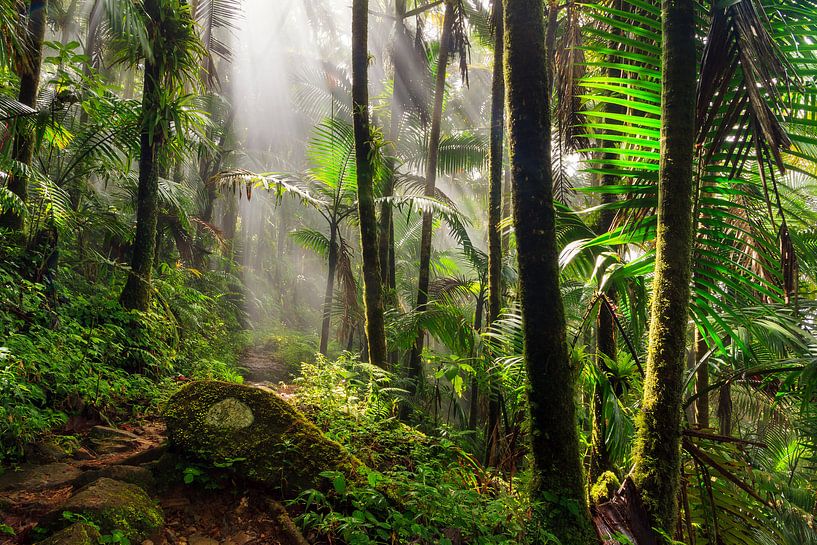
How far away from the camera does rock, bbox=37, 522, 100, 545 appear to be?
2086 millimetres

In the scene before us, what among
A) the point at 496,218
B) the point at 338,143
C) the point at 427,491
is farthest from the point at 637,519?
the point at 338,143

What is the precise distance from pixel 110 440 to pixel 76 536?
7.05ft

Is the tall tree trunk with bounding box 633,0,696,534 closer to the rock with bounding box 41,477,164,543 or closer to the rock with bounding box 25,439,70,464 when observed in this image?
the rock with bounding box 41,477,164,543

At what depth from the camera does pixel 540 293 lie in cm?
245

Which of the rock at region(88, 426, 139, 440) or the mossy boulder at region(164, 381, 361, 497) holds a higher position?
the mossy boulder at region(164, 381, 361, 497)

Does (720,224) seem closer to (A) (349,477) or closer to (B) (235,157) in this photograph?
(A) (349,477)

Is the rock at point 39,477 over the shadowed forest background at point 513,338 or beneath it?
beneath

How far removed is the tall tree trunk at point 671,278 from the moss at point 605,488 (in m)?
0.36

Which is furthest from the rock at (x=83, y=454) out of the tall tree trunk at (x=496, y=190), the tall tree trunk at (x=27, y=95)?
the tall tree trunk at (x=496, y=190)

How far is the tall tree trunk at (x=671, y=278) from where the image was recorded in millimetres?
2115

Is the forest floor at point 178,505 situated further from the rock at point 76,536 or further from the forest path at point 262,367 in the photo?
the forest path at point 262,367

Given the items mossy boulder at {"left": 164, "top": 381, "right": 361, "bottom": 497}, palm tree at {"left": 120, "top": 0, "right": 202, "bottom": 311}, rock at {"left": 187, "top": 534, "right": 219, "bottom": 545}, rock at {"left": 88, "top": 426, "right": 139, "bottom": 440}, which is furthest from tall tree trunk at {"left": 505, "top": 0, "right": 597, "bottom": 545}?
palm tree at {"left": 120, "top": 0, "right": 202, "bottom": 311}

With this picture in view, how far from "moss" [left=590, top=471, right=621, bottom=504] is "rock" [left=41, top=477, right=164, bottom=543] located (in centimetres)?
252

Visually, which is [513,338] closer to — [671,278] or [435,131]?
[671,278]
